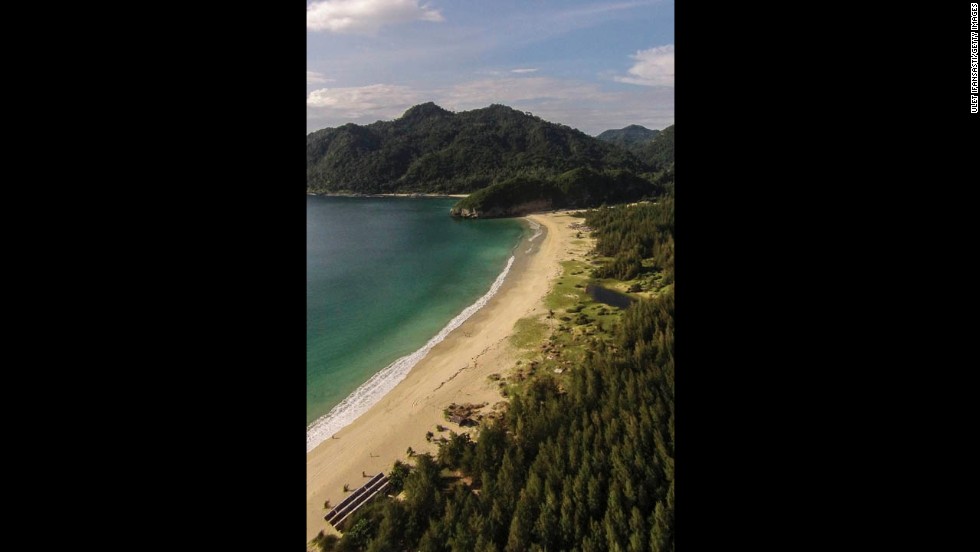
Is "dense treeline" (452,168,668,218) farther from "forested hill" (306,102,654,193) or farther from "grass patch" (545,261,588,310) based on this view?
"grass patch" (545,261,588,310)

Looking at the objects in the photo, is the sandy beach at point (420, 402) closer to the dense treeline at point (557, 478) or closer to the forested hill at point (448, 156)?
the dense treeline at point (557, 478)

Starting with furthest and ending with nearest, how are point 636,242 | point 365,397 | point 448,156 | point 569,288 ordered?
1. point 448,156
2. point 636,242
3. point 569,288
4. point 365,397

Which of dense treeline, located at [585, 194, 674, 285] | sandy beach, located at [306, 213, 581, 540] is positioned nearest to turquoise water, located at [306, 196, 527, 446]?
sandy beach, located at [306, 213, 581, 540]

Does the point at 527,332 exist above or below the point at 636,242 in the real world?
below

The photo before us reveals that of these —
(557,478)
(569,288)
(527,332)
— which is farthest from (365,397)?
(569,288)

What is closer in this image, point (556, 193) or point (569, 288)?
point (569, 288)

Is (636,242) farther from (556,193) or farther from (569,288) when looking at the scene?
(556,193)
